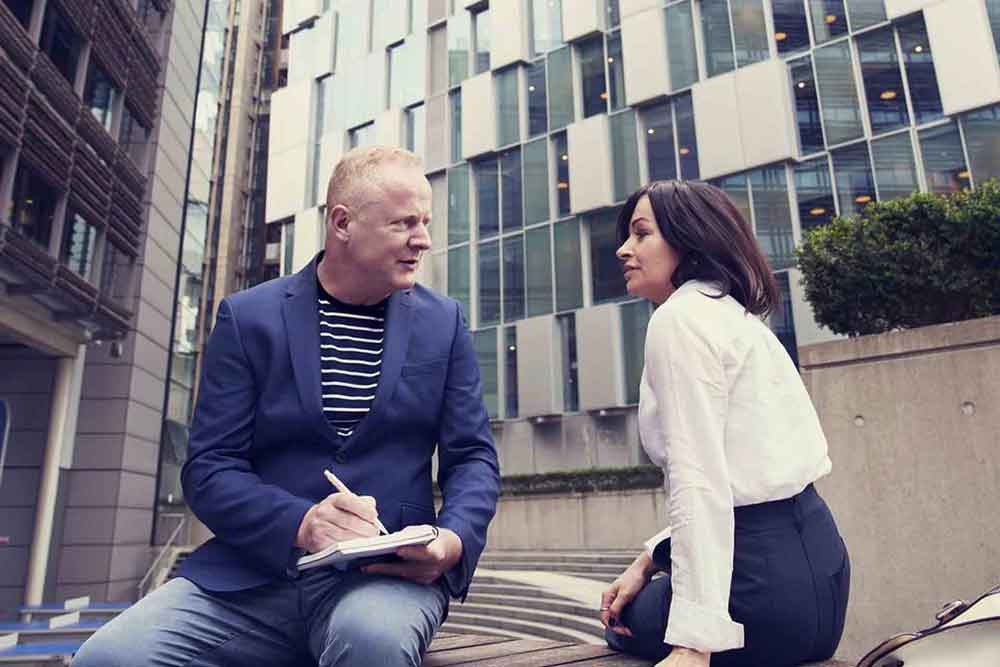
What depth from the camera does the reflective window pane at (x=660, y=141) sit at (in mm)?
21719

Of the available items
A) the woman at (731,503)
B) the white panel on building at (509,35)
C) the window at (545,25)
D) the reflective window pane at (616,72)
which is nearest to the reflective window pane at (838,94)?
the reflective window pane at (616,72)

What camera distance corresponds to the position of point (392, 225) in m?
2.13

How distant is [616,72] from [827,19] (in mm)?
6247

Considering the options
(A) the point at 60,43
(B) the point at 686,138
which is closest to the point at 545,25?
(B) the point at 686,138

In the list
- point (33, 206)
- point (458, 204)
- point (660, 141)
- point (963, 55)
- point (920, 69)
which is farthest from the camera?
point (458, 204)

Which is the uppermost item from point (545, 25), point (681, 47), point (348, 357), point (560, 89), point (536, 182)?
point (545, 25)

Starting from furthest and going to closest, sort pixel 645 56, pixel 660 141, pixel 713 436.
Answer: pixel 645 56
pixel 660 141
pixel 713 436

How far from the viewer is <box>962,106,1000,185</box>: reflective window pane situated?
647 inches

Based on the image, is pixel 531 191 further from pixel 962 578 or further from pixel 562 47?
pixel 962 578

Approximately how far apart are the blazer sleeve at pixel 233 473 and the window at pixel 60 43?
1307cm

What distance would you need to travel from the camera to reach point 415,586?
1840 millimetres

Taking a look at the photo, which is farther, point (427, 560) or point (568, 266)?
point (568, 266)

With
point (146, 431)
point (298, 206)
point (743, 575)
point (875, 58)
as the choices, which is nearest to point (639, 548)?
point (146, 431)

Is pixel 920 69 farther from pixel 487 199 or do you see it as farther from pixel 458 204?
pixel 458 204
